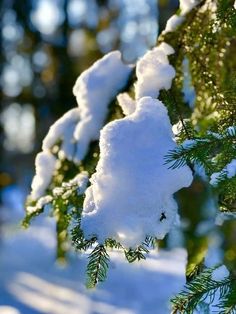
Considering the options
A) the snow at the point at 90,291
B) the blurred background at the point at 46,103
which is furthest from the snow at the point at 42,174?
the blurred background at the point at 46,103

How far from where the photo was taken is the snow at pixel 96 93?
2406 mm

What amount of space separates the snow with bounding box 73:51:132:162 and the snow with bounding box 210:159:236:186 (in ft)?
3.38

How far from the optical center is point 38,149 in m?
15.5

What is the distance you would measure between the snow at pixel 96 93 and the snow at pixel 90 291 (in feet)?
3.08

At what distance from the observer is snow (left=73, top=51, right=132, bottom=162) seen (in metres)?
2.41

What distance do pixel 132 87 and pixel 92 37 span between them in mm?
11308

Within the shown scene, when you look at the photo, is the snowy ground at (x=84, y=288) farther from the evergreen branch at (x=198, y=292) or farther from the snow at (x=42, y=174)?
the evergreen branch at (x=198, y=292)

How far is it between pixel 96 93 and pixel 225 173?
42.3 inches

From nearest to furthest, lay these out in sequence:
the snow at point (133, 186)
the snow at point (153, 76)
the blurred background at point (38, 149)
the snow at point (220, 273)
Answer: the snow at point (133, 186)
the snow at point (220, 273)
the snow at point (153, 76)
the blurred background at point (38, 149)

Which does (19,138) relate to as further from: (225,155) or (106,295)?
(225,155)

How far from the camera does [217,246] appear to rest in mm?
3109

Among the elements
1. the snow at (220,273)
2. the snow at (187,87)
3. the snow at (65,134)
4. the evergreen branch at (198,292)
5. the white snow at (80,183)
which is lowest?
the evergreen branch at (198,292)

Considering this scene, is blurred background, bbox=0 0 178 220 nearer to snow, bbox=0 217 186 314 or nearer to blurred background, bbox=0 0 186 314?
blurred background, bbox=0 0 186 314

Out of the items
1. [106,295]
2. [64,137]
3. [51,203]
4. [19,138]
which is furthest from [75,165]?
[19,138]
